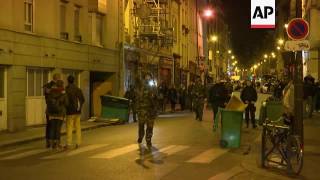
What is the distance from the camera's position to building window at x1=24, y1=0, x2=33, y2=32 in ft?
76.3

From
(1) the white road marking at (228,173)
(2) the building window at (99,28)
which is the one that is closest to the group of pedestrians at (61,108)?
(1) the white road marking at (228,173)

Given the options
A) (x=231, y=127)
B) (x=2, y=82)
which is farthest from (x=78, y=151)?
(x=2, y=82)

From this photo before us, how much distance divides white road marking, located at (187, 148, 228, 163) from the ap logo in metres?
4.79

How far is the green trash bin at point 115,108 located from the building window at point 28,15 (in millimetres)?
5036

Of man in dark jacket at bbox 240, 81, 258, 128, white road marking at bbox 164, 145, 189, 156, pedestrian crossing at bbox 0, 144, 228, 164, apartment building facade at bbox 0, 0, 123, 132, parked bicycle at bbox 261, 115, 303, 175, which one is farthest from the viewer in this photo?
man in dark jacket at bbox 240, 81, 258, 128

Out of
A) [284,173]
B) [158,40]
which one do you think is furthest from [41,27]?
[158,40]

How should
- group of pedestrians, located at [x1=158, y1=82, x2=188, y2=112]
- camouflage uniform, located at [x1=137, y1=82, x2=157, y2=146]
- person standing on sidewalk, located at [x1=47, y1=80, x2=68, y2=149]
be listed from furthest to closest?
group of pedestrians, located at [x1=158, y1=82, x2=188, y2=112] < person standing on sidewalk, located at [x1=47, y1=80, x2=68, y2=149] < camouflage uniform, located at [x1=137, y1=82, x2=157, y2=146]

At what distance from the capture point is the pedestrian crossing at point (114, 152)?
1427 cm

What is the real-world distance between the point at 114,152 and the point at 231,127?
10.1ft

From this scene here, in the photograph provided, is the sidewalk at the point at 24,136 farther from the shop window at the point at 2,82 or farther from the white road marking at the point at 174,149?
the white road marking at the point at 174,149

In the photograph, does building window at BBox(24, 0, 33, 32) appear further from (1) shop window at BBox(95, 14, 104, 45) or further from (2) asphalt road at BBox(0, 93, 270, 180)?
(1) shop window at BBox(95, 14, 104, 45)

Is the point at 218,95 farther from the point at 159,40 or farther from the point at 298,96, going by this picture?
the point at 159,40

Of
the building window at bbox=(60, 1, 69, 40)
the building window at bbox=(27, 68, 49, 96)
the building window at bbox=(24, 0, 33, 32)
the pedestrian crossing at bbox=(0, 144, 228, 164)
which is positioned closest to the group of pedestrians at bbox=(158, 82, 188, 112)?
the building window at bbox=(60, 1, 69, 40)

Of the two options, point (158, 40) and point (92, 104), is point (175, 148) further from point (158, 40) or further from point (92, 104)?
point (158, 40)
